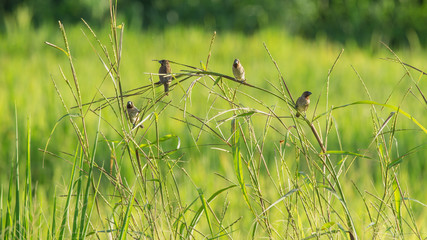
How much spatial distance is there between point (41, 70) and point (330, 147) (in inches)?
105

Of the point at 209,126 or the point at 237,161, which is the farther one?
the point at 209,126

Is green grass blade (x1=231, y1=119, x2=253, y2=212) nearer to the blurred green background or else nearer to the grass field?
the grass field

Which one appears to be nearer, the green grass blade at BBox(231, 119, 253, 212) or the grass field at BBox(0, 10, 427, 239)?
the green grass blade at BBox(231, 119, 253, 212)

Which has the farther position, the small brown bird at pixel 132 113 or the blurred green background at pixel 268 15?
the blurred green background at pixel 268 15

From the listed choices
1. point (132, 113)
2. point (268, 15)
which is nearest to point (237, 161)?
point (132, 113)

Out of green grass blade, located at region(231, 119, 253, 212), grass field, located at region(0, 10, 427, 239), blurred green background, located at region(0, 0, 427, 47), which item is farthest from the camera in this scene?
blurred green background, located at region(0, 0, 427, 47)

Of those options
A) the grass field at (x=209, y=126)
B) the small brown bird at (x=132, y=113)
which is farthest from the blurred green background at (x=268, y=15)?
the small brown bird at (x=132, y=113)

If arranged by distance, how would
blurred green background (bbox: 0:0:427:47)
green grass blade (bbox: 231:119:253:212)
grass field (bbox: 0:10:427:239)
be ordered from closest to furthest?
1. green grass blade (bbox: 231:119:253:212)
2. grass field (bbox: 0:10:427:239)
3. blurred green background (bbox: 0:0:427:47)

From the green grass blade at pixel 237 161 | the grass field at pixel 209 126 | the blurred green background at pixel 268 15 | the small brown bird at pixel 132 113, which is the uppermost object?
the small brown bird at pixel 132 113

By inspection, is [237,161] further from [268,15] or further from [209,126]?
[268,15]

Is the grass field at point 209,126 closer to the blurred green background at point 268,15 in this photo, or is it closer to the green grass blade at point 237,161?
the green grass blade at point 237,161

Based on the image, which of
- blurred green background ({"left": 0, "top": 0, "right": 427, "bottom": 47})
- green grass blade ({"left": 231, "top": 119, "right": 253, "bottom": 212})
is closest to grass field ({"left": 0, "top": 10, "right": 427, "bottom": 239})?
green grass blade ({"left": 231, "top": 119, "right": 253, "bottom": 212})

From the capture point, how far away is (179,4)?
25.0 feet

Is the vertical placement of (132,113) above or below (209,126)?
above
